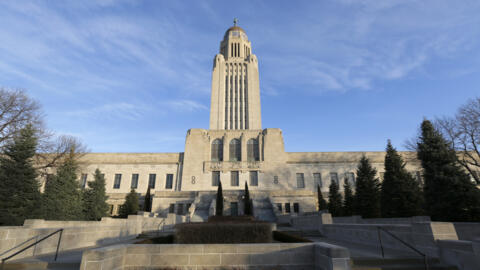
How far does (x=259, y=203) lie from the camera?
103 feet

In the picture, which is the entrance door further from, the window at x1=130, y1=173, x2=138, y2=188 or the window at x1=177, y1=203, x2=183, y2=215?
the window at x1=130, y1=173, x2=138, y2=188

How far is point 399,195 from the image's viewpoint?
20.4 m

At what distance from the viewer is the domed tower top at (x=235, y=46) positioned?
6387 centimetres

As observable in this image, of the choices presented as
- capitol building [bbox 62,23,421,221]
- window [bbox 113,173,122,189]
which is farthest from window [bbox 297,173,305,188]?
window [bbox 113,173,122,189]

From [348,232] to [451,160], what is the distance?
36.7 feet

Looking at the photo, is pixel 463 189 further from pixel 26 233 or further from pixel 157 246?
pixel 26 233

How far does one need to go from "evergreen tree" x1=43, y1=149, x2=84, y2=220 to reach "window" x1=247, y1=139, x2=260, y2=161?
26353mm

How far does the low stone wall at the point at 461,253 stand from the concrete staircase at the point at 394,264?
0.73 feet

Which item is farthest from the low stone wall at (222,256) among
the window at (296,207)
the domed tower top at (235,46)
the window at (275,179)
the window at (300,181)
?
the domed tower top at (235,46)

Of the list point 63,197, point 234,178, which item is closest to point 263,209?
point 234,178

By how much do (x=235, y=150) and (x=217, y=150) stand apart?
10.4 ft

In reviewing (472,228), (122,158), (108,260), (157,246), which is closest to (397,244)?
(472,228)

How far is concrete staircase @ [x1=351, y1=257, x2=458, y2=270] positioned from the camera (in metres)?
7.18

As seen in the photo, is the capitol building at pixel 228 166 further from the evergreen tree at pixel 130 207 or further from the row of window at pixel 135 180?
the evergreen tree at pixel 130 207
